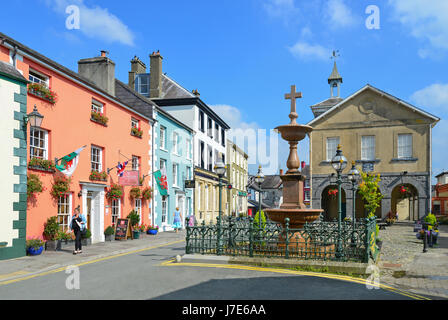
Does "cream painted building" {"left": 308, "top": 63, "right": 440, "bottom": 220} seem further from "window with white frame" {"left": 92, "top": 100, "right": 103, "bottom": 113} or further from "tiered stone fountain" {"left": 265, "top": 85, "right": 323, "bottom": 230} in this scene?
"window with white frame" {"left": 92, "top": 100, "right": 103, "bottom": 113}

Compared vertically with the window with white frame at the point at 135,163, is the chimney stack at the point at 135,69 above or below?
above

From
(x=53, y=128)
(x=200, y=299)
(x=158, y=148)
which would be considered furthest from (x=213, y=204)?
(x=200, y=299)

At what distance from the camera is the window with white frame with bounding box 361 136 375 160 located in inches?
1207

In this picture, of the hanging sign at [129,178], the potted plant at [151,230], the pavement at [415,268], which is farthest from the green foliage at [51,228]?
the pavement at [415,268]

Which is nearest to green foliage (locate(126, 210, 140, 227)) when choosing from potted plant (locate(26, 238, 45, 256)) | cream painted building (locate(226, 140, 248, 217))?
potted plant (locate(26, 238, 45, 256))

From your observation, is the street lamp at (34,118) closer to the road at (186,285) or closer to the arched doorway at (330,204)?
the road at (186,285)

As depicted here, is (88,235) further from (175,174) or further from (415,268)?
(415,268)

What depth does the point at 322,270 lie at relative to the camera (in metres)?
9.92

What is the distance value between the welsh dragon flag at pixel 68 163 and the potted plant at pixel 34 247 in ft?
10.0

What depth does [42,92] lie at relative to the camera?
14875 millimetres

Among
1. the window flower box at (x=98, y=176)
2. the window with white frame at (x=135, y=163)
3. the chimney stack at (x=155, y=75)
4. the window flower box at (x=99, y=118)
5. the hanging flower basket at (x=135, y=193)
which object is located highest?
the chimney stack at (x=155, y=75)

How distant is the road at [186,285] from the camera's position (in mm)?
7461
